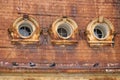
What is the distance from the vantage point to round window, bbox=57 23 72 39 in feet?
92.2

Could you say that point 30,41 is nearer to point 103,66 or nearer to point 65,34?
point 65,34

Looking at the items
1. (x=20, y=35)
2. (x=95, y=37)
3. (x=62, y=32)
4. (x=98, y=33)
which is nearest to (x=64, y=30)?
(x=62, y=32)

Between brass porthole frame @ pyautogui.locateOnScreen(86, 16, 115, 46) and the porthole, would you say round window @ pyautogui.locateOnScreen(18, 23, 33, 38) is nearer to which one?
brass porthole frame @ pyautogui.locateOnScreen(86, 16, 115, 46)

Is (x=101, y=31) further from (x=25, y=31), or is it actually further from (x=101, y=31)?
(x=25, y=31)

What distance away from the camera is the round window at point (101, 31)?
28.6 m

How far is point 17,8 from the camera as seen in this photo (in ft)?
91.1

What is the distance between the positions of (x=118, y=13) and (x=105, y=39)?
211 centimetres

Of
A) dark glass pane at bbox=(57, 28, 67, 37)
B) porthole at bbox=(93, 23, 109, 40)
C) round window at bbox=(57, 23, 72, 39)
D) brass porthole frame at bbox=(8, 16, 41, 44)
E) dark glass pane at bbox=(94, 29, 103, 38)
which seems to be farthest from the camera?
dark glass pane at bbox=(94, 29, 103, 38)

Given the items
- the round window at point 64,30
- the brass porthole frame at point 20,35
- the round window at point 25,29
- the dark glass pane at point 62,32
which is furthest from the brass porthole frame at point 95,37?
the round window at point 25,29

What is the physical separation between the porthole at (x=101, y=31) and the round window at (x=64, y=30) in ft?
5.29

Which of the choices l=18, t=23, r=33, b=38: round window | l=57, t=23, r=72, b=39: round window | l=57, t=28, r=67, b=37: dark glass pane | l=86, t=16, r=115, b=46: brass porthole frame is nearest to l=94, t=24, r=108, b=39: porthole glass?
l=86, t=16, r=115, b=46: brass porthole frame

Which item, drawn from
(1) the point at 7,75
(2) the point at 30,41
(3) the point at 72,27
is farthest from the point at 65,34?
(1) the point at 7,75

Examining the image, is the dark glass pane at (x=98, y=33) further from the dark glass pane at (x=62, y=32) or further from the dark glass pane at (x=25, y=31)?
the dark glass pane at (x=25, y=31)

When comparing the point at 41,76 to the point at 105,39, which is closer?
the point at 41,76
